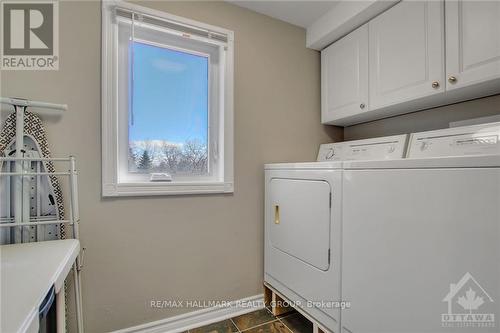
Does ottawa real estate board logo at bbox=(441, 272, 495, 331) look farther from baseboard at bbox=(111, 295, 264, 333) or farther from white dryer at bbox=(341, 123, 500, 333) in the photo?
baseboard at bbox=(111, 295, 264, 333)

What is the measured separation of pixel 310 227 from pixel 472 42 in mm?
1280

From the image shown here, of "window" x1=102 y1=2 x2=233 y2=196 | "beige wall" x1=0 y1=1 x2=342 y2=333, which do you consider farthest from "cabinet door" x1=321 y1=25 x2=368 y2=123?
"window" x1=102 y1=2 x2=233 y2=196

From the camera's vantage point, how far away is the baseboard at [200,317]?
1562 mm

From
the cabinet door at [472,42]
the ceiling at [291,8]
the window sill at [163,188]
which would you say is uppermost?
the ceiling at [291,8]

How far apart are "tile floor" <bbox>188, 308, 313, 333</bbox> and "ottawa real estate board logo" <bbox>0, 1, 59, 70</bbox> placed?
1887 millimetres

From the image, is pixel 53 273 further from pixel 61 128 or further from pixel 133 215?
pixel 61 128

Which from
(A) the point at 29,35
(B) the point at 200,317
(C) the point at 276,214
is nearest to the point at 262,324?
(B) the point at 200,317

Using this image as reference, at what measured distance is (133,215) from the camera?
152 cm

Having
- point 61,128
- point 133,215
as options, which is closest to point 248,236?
point 133,215

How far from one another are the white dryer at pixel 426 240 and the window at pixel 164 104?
0.97 meters

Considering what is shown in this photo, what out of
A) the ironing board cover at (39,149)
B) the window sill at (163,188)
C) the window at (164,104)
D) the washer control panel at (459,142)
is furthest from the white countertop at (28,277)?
the washer control panel at (459,142)

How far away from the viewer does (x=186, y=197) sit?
1.67m

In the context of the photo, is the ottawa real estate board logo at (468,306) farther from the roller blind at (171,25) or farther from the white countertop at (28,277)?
the roller blind at (171,25)

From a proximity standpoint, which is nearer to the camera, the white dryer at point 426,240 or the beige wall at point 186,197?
the white dryer at point 426,240
